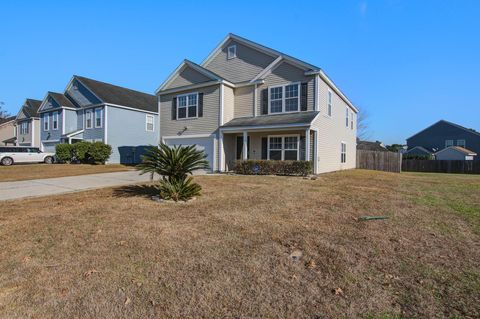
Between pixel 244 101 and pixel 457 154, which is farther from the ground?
pixel 244 101

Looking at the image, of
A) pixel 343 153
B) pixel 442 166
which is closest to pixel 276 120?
pixel 343 153

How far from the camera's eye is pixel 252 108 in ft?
59.4

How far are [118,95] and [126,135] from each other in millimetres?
4185

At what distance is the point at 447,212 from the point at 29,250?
8.50 metres

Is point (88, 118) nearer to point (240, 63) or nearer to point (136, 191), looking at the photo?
point (240, 63)

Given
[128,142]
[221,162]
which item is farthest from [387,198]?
[128,142]

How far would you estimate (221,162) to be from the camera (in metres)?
17.8

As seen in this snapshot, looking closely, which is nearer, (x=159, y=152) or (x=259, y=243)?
(x=259, y=243)

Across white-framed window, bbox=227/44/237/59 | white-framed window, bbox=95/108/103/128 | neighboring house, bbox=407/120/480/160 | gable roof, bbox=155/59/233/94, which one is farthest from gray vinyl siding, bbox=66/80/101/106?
neighboring house, bbox=407/120/480/160

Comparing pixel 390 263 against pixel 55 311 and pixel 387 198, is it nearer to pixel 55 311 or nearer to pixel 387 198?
pixel 55 311

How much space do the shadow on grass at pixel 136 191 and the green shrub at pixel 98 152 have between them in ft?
51.2

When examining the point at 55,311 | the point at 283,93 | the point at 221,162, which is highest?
the point at 283,93

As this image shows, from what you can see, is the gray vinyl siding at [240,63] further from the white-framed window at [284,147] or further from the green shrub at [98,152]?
the green shrub at [98,152]

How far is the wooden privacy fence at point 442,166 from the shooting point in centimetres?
2891
